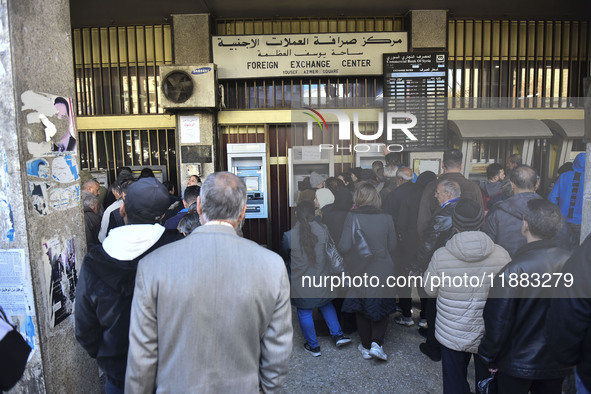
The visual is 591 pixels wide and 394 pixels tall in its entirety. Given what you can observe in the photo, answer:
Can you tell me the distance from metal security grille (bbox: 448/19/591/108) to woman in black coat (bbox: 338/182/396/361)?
11.9 feet

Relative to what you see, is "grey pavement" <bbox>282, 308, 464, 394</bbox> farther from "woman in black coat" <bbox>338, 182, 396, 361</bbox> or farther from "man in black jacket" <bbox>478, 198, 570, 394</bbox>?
"man in black jacket" <bbox>478, 198, 570, 394</bbox>

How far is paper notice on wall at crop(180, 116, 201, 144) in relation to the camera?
584cm

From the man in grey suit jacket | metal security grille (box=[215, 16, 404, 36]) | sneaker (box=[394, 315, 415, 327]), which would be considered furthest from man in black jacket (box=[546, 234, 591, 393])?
metal security grille (box=[215, 16, 404, 36])

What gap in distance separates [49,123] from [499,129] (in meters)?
5.12

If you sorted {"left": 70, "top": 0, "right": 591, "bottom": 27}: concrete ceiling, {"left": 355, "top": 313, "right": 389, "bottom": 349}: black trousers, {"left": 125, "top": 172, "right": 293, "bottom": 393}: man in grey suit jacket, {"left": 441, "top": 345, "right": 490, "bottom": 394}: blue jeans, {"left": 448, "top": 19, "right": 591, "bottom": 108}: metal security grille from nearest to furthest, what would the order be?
{"left": 125, "top": 172, "right": 293, "bottom": 393}: man in grey suit jacket → {"left": 441, "top": 345, "right": 490, "bottom": 394}: blue jeans → {"left": 355, "top": 313, "right": 389, "bottom": 349}: black trousers → {"left": 70, "top": 0, "right": 591, "bottom": 27}: concrete ceiling → {"left": 448, "top": 19, "right": 591, "bottom": 108}: metal security grille

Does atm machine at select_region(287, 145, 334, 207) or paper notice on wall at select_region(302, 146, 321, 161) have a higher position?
paper notice on wall at select_region(302, 146, 321, 161)

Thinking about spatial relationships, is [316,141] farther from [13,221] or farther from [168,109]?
[168,109]

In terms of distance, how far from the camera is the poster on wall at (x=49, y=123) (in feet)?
7.23

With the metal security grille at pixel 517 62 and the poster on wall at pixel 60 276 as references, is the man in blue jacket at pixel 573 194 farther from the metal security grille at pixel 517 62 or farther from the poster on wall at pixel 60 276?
the poster on wall at pixel 60 276

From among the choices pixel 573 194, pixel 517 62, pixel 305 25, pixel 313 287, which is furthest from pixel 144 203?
pixel 517 62

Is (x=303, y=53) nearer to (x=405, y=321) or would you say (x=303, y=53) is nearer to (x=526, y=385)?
Result: (x=405, y=321)

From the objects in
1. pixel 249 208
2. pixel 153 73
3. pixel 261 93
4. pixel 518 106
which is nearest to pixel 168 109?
pixel 153 73

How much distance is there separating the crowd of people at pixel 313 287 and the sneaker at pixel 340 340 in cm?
2

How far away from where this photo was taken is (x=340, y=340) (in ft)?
12.0
